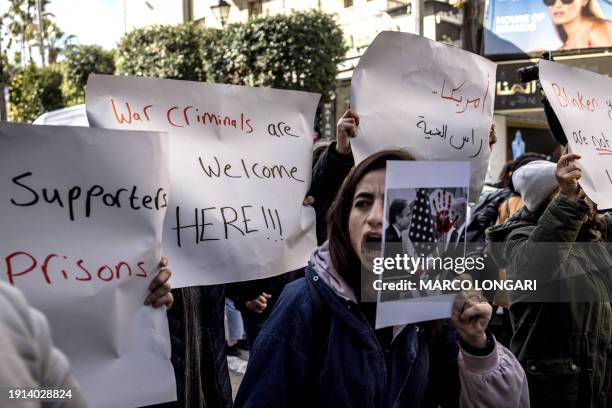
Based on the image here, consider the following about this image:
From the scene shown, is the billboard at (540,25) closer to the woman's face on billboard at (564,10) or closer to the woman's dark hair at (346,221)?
the woman's face on billboard at (564,10)

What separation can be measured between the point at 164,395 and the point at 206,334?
Result: 71 centimetres

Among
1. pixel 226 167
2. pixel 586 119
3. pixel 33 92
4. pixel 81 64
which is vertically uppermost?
pixel 81 64

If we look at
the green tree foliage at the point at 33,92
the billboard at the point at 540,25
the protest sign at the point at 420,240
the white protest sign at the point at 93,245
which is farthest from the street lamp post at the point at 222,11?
the protest sign at the point at 420,240

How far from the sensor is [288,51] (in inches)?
533

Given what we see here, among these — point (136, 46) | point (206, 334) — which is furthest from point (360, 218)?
point (136, 46)

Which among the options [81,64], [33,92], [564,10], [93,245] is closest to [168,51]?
[81,64]

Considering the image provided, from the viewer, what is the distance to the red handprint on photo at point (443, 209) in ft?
5.51

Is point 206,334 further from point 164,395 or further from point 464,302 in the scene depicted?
point 464,302

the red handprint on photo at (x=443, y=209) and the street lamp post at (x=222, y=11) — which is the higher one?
the street lamp post at (x=222, y=11)

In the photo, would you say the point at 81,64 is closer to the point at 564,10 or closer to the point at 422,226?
the point at 564,10

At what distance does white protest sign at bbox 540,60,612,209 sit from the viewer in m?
2.49

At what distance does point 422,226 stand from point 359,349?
331mm

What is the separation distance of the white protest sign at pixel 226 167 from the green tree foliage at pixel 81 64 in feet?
65.3

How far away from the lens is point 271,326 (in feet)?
5.53
